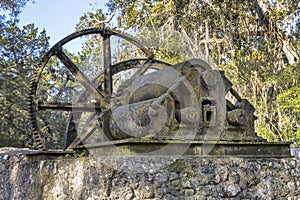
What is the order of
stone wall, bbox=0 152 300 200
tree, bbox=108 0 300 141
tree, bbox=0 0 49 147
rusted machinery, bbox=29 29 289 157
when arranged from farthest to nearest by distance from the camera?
tree, bbox=0 0 49 147, tree, bbox=108 0 300 141, rusted machinery, bbox=29 29 289 157, stone wall, bbox=0 152 300 200

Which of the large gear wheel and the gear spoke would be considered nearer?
the large gear wheel

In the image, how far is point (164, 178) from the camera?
13.1 ft

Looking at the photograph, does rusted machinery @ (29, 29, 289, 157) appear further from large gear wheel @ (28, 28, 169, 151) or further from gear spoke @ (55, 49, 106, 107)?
gear spoke @ (55, 49, 106, 107)

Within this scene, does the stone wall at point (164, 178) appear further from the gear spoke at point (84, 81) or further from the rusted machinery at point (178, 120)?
the gear spoke at point (84, 81)

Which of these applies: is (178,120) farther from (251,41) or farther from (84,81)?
(251,41)

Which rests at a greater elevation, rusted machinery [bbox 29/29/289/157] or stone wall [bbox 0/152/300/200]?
rusted machinery [bbox 29/29/289/157]

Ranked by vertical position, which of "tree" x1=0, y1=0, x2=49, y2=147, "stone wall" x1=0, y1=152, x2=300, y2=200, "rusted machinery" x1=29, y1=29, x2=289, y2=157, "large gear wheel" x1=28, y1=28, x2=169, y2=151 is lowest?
"stone wall" x1=0, y1=152, x2=300, y2=200

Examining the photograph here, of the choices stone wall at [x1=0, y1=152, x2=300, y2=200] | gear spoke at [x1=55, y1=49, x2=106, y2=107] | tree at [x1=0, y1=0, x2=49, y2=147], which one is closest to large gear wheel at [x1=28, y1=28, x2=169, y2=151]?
gear spoke at [x1=55, y1=49, x2=106, y2=107]

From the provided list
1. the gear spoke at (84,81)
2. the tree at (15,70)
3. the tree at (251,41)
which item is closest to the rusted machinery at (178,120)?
the gear spoke at (84,81)

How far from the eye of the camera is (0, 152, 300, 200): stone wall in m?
3.90

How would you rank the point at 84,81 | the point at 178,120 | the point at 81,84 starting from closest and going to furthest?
1. the point at 178,120
2. the point at 84,81
3. the point at 81,84

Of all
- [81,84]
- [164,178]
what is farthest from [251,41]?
[164,178]

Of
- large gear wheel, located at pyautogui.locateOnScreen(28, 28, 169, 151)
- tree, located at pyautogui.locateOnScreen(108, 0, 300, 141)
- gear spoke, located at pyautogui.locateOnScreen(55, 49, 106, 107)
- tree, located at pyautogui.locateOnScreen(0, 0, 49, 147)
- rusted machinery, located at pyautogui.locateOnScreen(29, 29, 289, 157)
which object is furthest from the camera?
tree, located at pyautogui.locateOnScreen(0, 0, 49, 147)

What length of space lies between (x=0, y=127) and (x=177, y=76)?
1372 centimetres
